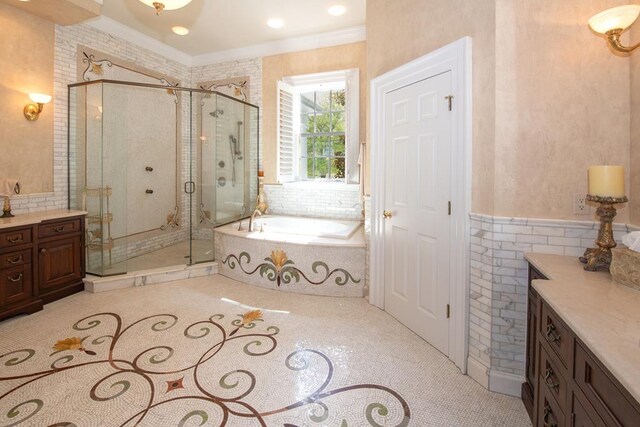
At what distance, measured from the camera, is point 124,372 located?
7.10ft

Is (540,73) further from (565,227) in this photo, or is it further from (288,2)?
(288,2)

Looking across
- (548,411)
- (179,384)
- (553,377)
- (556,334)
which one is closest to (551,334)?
(556,334)

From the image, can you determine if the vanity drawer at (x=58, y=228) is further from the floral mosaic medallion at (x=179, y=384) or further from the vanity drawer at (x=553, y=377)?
the vanity drawer at (x=553, y=377)

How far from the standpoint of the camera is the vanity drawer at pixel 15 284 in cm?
285

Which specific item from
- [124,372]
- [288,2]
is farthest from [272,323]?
[288,2]

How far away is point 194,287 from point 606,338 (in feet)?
11.8

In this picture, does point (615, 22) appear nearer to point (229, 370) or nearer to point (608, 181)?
point (608, 181)

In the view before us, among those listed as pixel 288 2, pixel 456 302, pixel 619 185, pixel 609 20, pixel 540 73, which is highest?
pixel 288 2

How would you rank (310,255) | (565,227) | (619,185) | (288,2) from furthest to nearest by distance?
(288,2) < (310,255) < (565,227) < (619,185)

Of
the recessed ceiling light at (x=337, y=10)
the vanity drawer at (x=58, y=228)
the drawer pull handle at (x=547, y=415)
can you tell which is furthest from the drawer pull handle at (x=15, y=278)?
the recessed ceiling light at (x=337, y=10)

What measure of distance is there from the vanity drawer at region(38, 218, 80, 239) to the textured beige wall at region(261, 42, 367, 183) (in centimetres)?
248

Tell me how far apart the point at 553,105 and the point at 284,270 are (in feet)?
9.03

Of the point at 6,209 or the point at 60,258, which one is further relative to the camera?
the point at 60,258

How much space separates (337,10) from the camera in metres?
3.96
